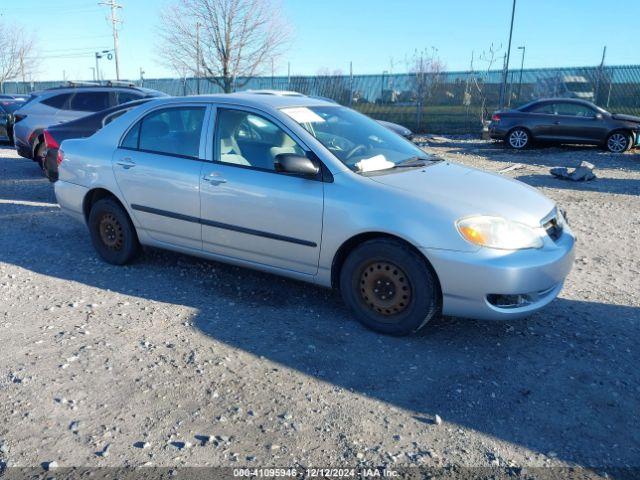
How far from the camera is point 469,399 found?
3277 mm

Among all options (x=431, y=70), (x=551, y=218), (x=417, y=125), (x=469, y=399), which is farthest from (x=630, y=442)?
(x=431, y=70)

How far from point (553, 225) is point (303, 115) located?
2.09 metres

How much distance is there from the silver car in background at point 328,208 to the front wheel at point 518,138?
12.6 meters

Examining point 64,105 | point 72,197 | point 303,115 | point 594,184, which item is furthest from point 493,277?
point 64,105

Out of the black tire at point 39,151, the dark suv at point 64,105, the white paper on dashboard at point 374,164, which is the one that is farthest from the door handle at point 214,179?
the black tire at point 39,151

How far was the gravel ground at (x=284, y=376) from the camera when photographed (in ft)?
9.29

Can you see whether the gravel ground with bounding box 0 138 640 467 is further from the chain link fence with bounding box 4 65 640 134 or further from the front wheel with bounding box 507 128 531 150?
the chain link fence with bounding box 4 65 640 134

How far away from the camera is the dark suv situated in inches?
420

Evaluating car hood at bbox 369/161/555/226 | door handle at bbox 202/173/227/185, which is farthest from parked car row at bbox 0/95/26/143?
car hood at bbox 369/161/555/226

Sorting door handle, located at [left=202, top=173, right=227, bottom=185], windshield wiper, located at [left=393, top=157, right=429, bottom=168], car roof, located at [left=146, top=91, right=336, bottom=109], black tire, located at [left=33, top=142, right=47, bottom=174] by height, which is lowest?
black tire, located at [left=33, top=142, right=47, bottom=174]

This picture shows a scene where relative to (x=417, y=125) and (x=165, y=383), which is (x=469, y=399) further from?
(x=417, y=125)

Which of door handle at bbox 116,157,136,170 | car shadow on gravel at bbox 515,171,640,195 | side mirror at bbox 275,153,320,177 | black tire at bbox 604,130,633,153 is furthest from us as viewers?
black tire at bbox 604,130,633,153

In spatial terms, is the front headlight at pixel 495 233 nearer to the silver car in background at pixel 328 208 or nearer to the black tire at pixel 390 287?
the silver car in background at pixel 328 208

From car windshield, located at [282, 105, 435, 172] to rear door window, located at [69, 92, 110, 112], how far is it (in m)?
7.22
